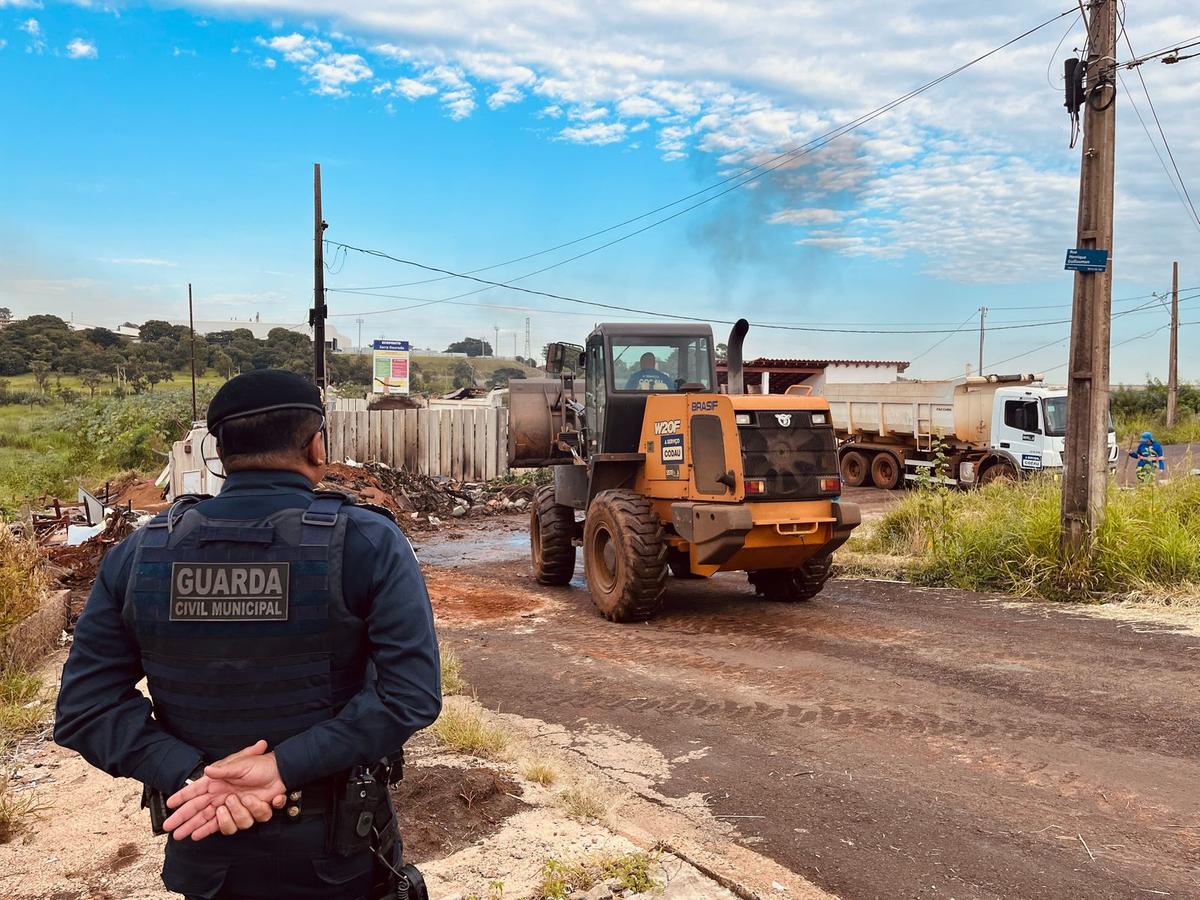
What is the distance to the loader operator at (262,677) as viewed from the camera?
7.30 ft

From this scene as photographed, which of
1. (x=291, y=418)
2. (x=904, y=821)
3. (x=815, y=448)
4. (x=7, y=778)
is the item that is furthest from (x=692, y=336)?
(x=291, y=418)

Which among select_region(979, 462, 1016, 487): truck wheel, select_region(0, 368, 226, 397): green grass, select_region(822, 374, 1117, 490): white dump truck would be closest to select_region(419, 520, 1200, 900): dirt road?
select_region(822, 374, 1117, 490): white dump truck

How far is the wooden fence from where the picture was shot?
69.1ft

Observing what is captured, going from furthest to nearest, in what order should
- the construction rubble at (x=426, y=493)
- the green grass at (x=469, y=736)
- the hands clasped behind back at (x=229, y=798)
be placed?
the construction rubble at (x=426, y=493) → the green grass at (x=469, y=736) → the hands clasped behind back at (x=229, y=798)

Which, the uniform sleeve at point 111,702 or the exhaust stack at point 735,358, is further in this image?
the exhaust stack at point 735,358

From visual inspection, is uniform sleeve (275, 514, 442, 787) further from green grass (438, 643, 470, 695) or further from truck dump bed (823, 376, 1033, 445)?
truck dump bed (823, 376, 1033, 445)

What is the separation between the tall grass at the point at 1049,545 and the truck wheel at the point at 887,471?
9846 millimetres

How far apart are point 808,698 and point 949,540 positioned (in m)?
5.68

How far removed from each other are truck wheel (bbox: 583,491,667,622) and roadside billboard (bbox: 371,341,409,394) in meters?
28.5

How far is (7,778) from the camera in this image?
15.5 feet

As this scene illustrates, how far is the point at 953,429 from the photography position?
69.2 feet

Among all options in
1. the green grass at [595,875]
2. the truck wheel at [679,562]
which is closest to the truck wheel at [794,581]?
the truck wheel at [679,562]

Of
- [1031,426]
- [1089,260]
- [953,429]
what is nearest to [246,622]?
[1089,260]

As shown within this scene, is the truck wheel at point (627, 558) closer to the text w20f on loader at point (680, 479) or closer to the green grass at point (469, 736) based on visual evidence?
the text w20f on loader at point (680, 479)
